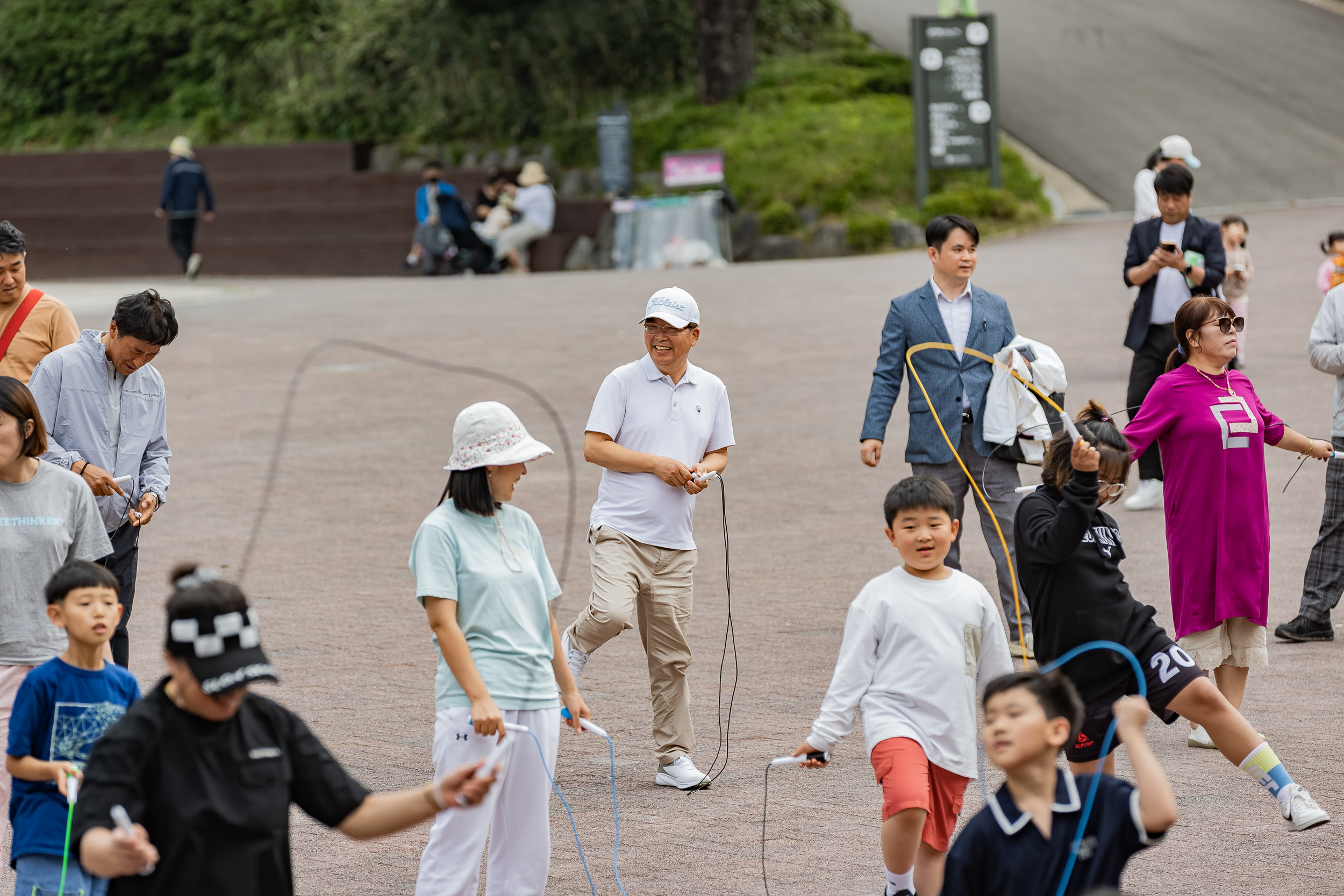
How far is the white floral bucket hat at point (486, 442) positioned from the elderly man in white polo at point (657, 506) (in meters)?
1.61

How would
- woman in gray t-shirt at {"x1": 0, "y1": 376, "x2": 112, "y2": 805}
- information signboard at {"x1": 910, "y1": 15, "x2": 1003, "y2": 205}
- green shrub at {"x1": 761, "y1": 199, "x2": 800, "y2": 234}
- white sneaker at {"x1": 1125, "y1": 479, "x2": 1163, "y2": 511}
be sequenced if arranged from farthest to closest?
green shrub at {"x1": 761, "y1": 199, "x2": 800, "y2": 234} < information signboard at {"x1": 910, "y1": 15, "x2": 1003, "y2": 205} < white sneaker at {"x1": 1125, "y1": 479, "x2": 1163, "y2": 511} < woman in gray t-shirt at {"x1": 0, "y1": 376, "x2": 112, "y2": 805}

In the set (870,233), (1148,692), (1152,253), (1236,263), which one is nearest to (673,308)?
(1148,692)

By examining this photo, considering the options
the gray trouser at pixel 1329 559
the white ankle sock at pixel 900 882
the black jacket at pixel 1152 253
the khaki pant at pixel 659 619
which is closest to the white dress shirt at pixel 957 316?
the khaki pant at pixel 659 619

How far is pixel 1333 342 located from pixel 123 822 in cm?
624

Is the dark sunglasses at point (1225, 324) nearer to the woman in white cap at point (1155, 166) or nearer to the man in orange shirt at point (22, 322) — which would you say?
the woman in white cap at point (1155, 166)

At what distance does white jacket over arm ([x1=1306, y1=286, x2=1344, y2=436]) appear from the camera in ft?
24.0

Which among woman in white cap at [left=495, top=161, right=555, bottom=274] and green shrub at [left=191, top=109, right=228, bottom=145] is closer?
woman in white cap at [left=495, top=161, right=555, bottom=274]

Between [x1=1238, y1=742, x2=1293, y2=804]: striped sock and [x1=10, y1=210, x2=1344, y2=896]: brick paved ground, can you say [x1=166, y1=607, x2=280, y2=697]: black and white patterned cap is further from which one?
[x1=1238, y1=742, x2=1293, y2=804]: striped sock

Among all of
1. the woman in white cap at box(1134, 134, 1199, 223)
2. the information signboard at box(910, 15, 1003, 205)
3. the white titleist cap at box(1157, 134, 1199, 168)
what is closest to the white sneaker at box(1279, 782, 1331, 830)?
the woman in white cap at box(1134, 134, 1199, 223)

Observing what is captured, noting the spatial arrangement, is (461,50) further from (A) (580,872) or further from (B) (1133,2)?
(A) (580,872)

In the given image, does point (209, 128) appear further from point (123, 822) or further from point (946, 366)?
point (123, 822)

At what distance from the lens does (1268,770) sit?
16.8 feet

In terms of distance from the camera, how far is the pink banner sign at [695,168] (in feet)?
82.9

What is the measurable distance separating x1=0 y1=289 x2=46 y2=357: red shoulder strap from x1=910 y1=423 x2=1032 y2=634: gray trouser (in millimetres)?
3933
